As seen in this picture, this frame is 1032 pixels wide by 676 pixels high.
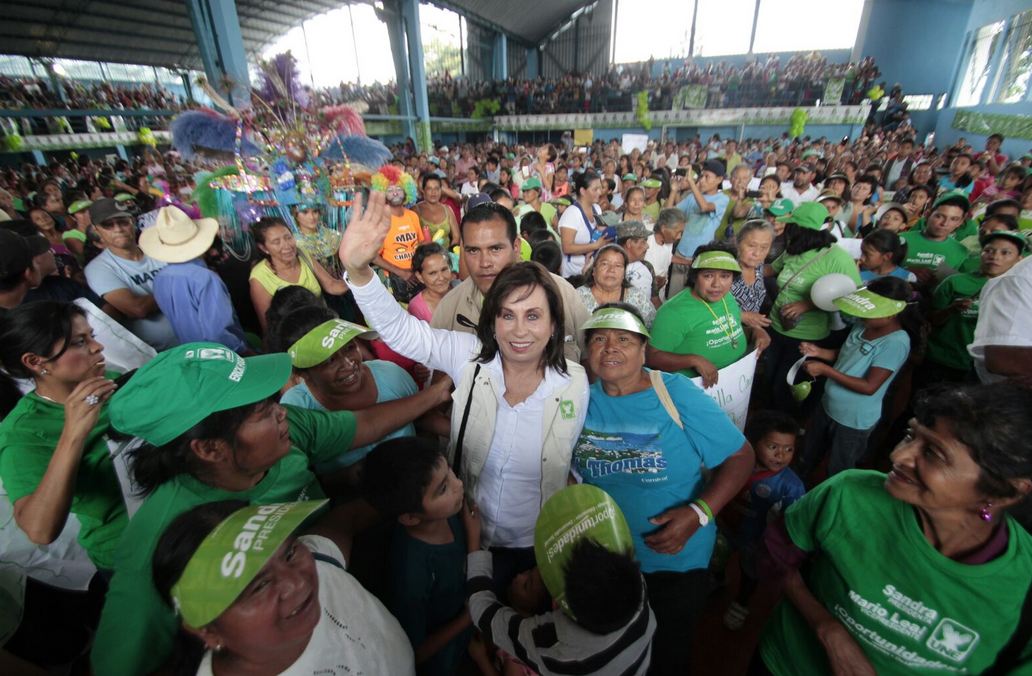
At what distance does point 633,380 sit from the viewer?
1.68m

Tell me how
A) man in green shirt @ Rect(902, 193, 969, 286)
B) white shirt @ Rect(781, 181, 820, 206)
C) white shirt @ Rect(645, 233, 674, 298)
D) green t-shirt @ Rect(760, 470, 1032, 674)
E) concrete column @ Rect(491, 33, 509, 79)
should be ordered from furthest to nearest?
concrete column @ Rect(491, 33, 509, 79) < white shirt @ Rect(781, 181, 820, 206) < white shirt @ Rect(645, 233, 674, 298) < man in green shirt @ Rect(902, 193, 969, 286) < green t-shirt @ Rect(760, 470, 1032, 674)

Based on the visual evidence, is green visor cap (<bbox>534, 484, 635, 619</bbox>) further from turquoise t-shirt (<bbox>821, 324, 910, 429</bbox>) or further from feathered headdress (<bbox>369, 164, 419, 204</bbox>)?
feathered headdress (<bbox>369, 164, 419, 204</bbox>)

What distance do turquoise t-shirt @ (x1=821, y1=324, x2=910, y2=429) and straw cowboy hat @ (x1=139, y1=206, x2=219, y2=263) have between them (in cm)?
405

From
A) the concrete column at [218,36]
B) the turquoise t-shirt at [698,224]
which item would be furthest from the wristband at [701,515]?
the concrete column at [218,36]

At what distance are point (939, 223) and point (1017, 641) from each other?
13.0ft

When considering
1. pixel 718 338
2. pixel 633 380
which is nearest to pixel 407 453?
pixel 633 380

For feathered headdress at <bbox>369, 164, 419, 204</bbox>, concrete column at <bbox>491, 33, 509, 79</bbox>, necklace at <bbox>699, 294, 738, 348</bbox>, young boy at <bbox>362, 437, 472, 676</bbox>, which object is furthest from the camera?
concrete column at <bbox>491, 33, 509, 79</bbox>

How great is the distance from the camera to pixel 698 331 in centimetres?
246

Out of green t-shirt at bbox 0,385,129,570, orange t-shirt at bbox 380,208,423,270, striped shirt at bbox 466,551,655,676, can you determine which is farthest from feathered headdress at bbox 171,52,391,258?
striped shirt at bbox 466,551,655,676

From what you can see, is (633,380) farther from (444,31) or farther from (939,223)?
(444,31)

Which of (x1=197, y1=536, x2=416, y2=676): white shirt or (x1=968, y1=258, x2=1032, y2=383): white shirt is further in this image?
(x1=968, y1=258, x2=1032, y2=383): white shirt

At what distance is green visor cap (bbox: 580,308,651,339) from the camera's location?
5.38ft

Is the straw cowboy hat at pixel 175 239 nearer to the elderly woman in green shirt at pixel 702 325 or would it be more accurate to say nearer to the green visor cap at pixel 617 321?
the green visor cap at pixel 617 321

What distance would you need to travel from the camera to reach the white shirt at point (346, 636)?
3.12ft
